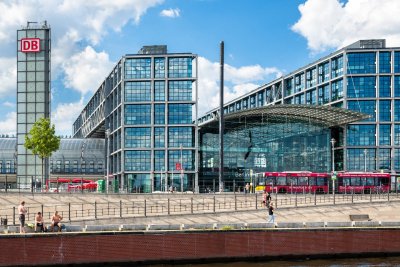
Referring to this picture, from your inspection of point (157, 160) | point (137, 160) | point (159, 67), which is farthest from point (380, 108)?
point (137, 160)

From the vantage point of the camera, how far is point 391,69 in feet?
405

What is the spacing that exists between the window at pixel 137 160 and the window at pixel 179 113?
715cm

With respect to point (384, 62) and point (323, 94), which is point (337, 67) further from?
point (384, 62)

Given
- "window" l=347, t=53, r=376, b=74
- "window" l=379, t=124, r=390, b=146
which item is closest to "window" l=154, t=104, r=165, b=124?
"window" l=347, t=53, r=376, b=74

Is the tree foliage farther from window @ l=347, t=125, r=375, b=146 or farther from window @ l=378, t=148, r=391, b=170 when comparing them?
window @ l=378, t=148, r=391, b=170

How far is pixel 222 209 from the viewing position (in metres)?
62.8

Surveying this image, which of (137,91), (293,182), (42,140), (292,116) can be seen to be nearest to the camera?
(42,140)

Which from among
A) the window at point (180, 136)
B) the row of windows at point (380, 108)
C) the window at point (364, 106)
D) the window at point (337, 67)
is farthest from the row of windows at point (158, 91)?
the row of windows at point (380, 108)

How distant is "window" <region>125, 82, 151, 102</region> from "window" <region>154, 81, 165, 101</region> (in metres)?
1.03

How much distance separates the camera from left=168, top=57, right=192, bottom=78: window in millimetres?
110000

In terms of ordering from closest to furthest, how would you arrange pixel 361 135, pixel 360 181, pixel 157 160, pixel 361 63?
pixel 360 181 → pixel 157 160 → pixel 361 63 → pixel 361 135

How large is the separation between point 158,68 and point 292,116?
24.5m

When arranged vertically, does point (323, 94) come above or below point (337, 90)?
below

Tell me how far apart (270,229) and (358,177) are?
5258cm
